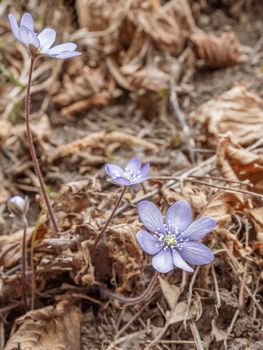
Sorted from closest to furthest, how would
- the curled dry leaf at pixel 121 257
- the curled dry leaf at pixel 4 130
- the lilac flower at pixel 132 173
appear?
1. the lilac flower at pixel 132 173
2. the curled dry leaf at pixel 121 257
3. the curled dry leaf at pixel 4 130

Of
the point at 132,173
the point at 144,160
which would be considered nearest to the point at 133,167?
the point at 132,173

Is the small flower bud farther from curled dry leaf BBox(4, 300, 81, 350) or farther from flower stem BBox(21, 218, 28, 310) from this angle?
curled dry leaf BBox(4, 300, 81, 350)

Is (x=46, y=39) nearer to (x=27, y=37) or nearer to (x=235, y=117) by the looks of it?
(x=27, y=37)

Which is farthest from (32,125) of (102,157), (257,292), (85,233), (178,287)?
(257,292)

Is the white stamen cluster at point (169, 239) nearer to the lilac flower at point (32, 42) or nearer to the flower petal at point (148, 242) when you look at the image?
the flower petal at point (148, 242)

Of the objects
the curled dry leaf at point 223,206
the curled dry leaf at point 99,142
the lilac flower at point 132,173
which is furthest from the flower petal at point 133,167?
the curled dry leaf at point 99,142

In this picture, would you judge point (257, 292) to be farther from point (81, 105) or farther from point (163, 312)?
point (81, 105)

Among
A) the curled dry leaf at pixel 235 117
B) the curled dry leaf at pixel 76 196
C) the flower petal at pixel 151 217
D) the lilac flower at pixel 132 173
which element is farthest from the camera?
the curled dry leaf at pixel 235 117
